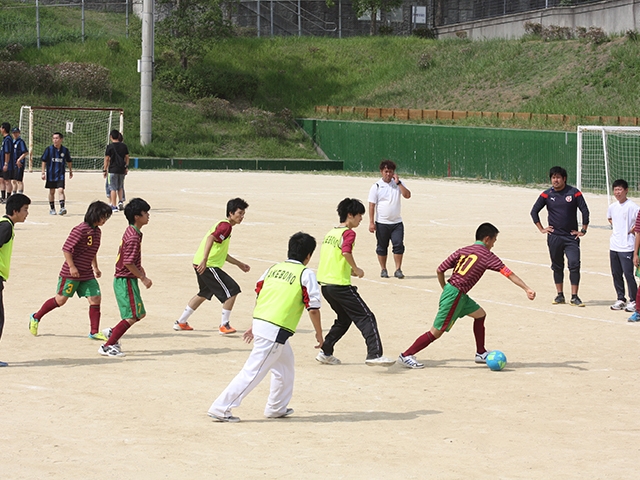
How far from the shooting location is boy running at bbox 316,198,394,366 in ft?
35.2

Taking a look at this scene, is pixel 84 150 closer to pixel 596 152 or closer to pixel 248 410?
pixel 596 152

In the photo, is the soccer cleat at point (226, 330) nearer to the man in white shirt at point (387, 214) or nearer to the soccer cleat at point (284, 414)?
the soccer cleat at point (284, 414)


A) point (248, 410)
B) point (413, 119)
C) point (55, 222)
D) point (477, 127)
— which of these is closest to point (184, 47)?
point (413, 119)

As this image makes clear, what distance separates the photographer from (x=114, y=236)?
2112cm

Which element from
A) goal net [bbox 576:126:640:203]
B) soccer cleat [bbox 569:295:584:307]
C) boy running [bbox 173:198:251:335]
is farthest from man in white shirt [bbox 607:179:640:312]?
goal net [bbox 576:126:640:203]

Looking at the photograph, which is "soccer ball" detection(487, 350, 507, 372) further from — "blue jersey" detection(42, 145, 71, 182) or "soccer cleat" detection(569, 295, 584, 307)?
"blue jersey" detection(42, 145, 71, 182)

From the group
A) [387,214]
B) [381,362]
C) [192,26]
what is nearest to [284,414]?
[381,362]

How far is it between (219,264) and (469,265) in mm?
3144

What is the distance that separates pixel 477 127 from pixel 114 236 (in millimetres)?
26280

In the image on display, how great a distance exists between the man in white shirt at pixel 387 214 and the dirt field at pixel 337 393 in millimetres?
600

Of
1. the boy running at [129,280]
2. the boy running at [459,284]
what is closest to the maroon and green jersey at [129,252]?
the boy running at [129,280]

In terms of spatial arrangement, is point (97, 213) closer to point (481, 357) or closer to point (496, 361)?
point (481, 357)

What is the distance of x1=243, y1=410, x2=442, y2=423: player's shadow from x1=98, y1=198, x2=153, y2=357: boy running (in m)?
2.79

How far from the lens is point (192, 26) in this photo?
56281mm
